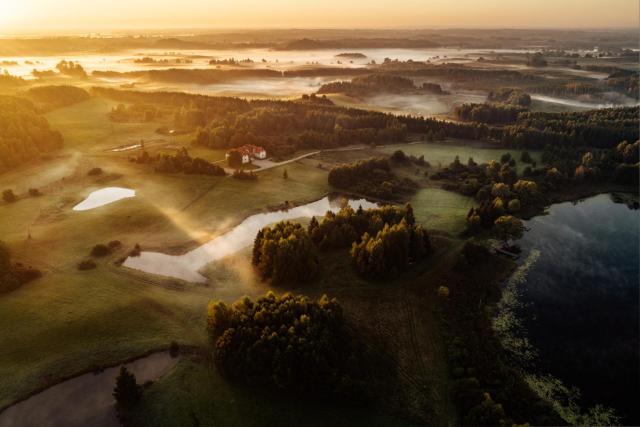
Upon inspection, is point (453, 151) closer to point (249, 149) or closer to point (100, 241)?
point (249, 149)

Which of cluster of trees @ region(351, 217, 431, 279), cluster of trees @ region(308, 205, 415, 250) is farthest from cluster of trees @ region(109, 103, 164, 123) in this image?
cluster of trees @ region(351, 217, 431, 279)

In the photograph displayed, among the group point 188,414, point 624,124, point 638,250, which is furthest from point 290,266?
point 624,124

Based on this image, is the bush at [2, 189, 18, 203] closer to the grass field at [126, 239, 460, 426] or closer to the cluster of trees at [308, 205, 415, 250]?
the cluster of trees at [308, 205, 415, 250]

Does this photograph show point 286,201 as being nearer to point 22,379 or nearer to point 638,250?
point 22,379

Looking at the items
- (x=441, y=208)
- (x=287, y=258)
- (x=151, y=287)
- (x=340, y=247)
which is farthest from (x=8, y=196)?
(x=441, y=208)

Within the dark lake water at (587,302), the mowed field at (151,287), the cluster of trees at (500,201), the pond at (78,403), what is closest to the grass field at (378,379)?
the mowed field at (151,287)

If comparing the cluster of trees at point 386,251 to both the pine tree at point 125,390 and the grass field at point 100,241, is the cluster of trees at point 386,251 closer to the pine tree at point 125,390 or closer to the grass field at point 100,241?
the grass field at point 100,241

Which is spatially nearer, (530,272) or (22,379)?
(22,379)
